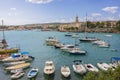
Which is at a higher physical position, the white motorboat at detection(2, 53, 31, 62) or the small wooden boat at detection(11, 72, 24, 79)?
the white motorboat at detection(2, 53, 31, 62)

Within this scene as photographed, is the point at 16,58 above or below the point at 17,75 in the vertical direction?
above

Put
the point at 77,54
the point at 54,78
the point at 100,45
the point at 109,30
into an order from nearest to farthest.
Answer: the point at 54,78 < the point at 77,54 < the point at 100,45 < the point at 109,30

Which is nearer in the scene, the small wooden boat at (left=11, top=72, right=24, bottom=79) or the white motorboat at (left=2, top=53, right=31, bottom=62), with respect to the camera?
the small wooden boat at (left=11, top=72, right=24, bottom=79)

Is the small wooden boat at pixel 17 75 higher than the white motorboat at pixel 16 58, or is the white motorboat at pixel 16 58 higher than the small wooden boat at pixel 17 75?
the white motorboat at pixel 16 58

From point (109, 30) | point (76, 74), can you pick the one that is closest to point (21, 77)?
point (76, 74)

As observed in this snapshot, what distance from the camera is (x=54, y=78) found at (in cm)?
3831

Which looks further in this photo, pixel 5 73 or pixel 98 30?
pixel 98 30

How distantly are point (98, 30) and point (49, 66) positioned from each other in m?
152

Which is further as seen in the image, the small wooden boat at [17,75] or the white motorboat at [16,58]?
the white motorboat at [16,58]

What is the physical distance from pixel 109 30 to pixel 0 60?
475 feet

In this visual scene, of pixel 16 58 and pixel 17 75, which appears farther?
pixel 16 58

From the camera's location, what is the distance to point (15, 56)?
53.3 meters

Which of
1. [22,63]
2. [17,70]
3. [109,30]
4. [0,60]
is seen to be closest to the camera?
[17,70]

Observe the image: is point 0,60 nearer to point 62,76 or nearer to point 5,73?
point 5,73
